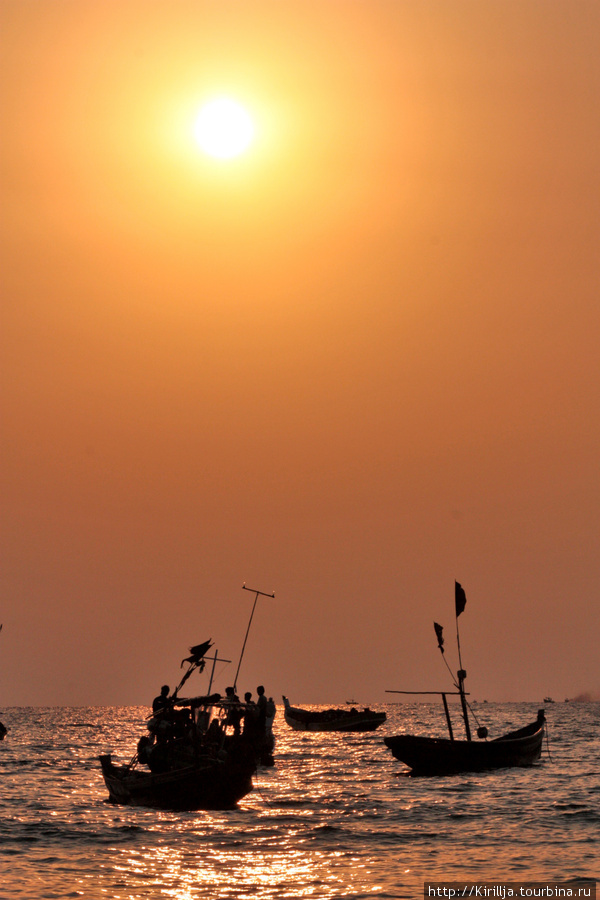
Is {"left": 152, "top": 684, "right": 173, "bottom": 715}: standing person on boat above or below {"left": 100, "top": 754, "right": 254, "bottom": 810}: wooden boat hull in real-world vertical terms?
above

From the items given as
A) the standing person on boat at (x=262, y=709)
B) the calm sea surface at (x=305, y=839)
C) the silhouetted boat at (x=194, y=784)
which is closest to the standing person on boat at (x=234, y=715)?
the silhouetted boat at (x=194, y=784)

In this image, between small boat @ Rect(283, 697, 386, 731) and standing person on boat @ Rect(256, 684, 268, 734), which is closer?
standing person on boat @ Rect(256, 684, 268, 734)

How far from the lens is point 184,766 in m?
28.4

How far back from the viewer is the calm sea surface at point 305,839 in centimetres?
1917

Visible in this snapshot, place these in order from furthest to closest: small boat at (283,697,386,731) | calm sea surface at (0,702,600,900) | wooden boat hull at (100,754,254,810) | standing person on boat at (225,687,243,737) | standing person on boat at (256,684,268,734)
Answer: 1. small boat at (283,697,386,731)
2. standing person on boat at (256,684,268,734)
3. standing person on boat at (225,687,243,737)
4. wooden boat hull at (100,754,254,810)
5. calm sea surface at (0,702,600,900)

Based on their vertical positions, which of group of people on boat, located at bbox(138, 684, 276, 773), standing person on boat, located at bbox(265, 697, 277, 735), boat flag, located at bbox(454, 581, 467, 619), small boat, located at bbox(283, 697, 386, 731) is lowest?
group of people on boat, located at bbox(138, 684, 276, 773)

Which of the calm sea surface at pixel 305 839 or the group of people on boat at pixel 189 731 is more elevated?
the group of people on boat at pixel 189 731

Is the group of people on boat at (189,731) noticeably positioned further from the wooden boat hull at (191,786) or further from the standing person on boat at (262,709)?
the standing person on boat at (262,709)

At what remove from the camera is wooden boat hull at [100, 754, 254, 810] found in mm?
27859

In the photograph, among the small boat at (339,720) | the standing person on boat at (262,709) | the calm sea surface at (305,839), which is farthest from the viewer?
the small boat at (339,720)

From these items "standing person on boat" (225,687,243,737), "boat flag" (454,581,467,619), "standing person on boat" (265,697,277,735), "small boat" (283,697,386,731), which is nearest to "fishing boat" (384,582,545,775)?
"boat flag" (454,581,467,619)

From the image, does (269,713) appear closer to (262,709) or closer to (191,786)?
(262,709)

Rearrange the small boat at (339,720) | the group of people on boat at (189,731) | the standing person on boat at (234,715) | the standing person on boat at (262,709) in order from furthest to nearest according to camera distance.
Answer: the small boat at (339,720) < the standing person on boat at (262,709) < the standing person on boat at (234,715) < the group of people on boat at (189,731)

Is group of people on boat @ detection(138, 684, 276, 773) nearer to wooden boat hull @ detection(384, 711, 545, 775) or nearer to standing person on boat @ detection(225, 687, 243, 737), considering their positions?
standing person on boat @ detection(225, 687, 243, 737)
